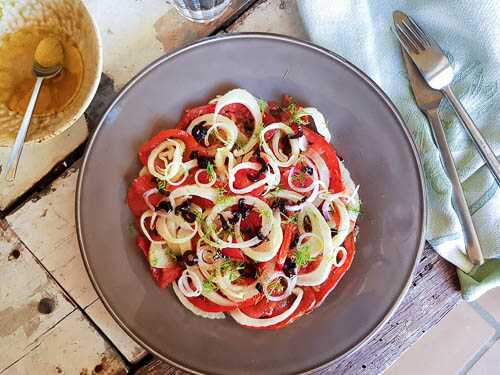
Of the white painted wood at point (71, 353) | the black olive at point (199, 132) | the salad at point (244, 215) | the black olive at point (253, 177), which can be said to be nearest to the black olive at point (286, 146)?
the salad at point (244, 215)

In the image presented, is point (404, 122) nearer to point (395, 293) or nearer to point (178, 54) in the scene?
point (395, 293)


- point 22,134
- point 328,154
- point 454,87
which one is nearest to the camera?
point 22,134

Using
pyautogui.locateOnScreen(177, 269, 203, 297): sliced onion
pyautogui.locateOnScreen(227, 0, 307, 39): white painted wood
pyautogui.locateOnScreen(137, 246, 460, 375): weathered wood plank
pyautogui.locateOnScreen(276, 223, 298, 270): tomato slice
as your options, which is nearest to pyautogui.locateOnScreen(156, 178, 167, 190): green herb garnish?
pyautogui.locateOnScreen(177, 269, 203, 297): sliced onion

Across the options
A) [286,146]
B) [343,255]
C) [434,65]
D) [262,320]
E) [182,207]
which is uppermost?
[434,65]

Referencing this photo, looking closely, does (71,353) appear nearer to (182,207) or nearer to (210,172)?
(182,207)

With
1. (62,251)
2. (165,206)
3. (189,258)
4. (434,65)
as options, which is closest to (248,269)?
(189,258)

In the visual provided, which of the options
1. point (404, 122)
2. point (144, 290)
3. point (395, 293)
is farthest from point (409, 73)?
point (144, 290)

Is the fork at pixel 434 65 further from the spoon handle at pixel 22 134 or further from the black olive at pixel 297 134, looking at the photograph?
the spoon handle at pixel 22 134
